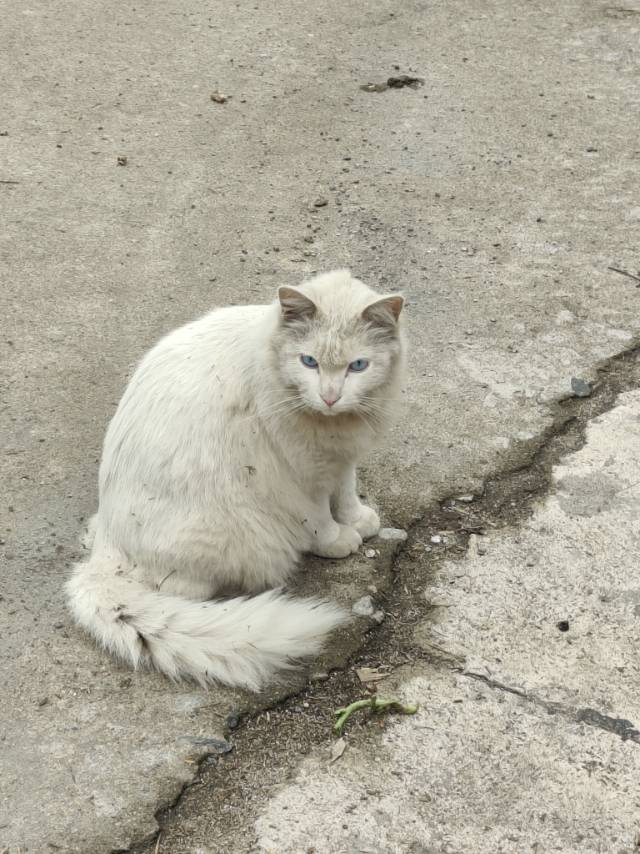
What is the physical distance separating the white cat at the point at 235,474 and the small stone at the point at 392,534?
226 mm

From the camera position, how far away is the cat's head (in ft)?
8.54

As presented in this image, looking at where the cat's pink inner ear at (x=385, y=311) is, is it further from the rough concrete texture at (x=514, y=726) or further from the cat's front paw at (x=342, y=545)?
the rough concrete texture at (x=514, y=726)

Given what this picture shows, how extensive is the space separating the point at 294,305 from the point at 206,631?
0.91m

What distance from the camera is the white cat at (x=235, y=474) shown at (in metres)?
2.62

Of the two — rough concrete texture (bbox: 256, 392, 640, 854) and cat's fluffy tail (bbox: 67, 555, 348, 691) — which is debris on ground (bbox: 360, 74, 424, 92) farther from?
cat's fluffy tail (bbox: 67, 555, 348, 691)

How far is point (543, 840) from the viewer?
2.27 m

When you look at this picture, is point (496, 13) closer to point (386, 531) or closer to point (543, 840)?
point (386, 531)

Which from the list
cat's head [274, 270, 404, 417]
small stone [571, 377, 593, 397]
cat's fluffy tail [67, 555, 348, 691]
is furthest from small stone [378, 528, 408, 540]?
small stone [571, 377, 593, 397]

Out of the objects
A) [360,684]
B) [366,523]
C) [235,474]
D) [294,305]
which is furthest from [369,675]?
[294,305]

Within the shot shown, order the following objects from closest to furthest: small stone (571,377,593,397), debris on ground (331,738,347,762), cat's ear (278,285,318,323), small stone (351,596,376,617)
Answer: debris on ground (331,738,347,762) → cat's ear (278,285,318,323) → small stone (351,596,376,617) → small stone (571,377,593,397)

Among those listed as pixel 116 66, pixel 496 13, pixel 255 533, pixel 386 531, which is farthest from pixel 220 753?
pixel 496 13

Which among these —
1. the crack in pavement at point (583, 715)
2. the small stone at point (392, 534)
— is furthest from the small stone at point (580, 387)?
the crack in pavement at point (583, 715)

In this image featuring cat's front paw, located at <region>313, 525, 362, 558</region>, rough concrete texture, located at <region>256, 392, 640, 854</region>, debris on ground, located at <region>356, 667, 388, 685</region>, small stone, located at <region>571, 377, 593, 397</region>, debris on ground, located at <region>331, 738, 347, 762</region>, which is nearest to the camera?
rough concrete texture, located at <region>256, 392, 640, 854</region>

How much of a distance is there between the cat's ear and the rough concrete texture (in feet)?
3.09
